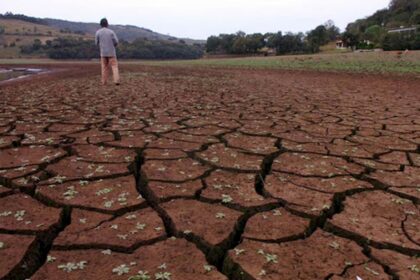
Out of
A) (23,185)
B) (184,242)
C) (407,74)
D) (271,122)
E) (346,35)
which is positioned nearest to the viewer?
(184,242)

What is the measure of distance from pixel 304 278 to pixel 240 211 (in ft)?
2.27

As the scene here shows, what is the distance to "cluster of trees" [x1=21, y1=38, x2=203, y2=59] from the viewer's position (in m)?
46.4

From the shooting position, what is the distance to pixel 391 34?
3341 cm

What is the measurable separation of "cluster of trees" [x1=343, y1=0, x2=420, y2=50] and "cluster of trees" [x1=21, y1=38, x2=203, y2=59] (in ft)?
67.5

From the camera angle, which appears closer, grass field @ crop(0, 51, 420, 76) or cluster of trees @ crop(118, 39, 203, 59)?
grass field @ crop(0, 51, 420, 76)

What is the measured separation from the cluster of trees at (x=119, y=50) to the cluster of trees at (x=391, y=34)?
810 inches

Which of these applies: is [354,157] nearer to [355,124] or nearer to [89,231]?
[355,124]

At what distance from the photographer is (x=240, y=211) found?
2.33m

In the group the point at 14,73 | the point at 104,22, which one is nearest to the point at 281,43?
the point at 14,73

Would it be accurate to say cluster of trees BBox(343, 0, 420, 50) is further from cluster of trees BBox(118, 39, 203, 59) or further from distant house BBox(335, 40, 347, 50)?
cluster of trees BBox(118, 39, 203, 59)

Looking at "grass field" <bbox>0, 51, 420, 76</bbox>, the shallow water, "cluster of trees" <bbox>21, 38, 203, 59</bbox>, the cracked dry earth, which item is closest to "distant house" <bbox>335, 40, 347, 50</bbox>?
"cluster of trees" <bbox>21, 38, 203, 59</bbox>

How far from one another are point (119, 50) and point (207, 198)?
47.9m

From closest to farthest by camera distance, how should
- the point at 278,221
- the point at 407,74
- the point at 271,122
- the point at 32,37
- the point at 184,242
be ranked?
1. the point at 184,242
2. the point at 278,221
3. the point at 271,122
4. the point at 407,74
5. the point at 32,37

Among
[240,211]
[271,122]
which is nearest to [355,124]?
[271,122]
